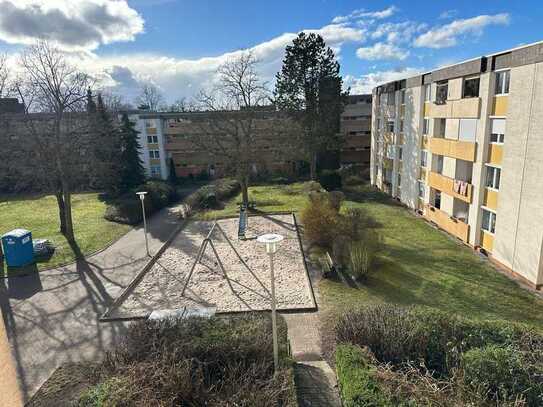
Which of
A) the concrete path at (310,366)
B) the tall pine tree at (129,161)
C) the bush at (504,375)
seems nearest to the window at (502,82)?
the concrete path at (310,366)

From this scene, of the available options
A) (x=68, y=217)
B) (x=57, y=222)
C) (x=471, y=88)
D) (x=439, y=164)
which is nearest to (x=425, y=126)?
(x=439, y=164)

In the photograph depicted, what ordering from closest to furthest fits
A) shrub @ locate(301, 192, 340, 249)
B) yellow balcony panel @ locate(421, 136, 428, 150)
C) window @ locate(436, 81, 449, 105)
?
shrub @ locate(301, 192, 340, 249), window @ locate(436, 81, 449, 105), yellow balcony panel @ locate(421, 136, 428, 150)

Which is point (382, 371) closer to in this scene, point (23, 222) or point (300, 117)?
point (23, 222)

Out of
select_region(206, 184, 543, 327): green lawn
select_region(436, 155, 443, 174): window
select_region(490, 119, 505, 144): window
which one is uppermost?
select_region(490, 119, 505, 144): window

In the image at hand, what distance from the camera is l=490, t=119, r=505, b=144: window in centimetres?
1745

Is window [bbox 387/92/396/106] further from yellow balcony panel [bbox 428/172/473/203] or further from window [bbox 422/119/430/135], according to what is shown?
yellow balcony panel [bbox 428/172/473/203]

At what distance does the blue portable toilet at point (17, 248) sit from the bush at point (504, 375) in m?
19.0

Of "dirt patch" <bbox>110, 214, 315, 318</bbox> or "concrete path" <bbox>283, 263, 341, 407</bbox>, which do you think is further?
"dirt patch" <bbox>110, 214, 315, 318</bbox>

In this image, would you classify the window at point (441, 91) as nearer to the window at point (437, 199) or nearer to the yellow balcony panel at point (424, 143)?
the yellow balcony panel at point (424, 143)

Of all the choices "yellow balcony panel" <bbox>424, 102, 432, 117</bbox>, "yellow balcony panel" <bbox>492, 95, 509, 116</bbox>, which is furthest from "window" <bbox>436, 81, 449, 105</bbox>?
"yellow balcony panel" <bbox>492, 95, 509, 116</bbox>

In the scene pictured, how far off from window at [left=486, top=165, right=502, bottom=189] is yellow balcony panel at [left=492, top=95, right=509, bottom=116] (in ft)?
8.77

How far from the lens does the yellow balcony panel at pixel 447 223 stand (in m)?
20.8

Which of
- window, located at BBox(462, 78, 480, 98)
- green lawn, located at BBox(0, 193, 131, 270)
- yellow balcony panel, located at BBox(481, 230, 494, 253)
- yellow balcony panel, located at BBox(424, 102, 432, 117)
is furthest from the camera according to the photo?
yellow balcony panel, located at BBox(424, 102, 432, 117)

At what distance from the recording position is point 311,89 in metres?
37.8
